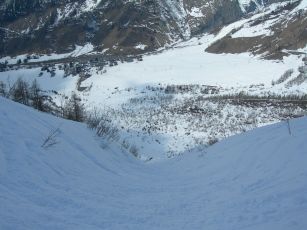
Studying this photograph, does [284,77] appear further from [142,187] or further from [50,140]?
[50,140]

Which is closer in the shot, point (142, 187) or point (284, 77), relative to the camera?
point (142, 187)

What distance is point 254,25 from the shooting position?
168m

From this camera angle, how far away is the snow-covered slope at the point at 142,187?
683 cm

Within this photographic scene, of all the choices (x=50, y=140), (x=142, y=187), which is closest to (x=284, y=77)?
(x=142, y=187)

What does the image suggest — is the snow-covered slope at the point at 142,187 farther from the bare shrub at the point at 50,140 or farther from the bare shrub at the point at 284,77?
the bare shrub at the point at 284,77

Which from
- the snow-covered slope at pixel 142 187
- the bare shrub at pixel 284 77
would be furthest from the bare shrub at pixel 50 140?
the bare shrub at pixel 284 77

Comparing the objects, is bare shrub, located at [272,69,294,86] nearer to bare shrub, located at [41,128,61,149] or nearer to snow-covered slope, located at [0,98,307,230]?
snow-covered slope, located at [0,98,307,230]

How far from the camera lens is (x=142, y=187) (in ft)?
37.2

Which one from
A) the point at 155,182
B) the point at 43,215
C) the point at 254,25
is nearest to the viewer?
the point at 43,215

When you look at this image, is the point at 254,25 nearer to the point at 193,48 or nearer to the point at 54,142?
the point at 193,48

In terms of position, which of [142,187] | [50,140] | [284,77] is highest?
[50,140]

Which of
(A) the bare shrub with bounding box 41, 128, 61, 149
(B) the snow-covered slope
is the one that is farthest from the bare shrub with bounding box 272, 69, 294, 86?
(A) the bare shrub with bounding box 41, 128, 61, 149

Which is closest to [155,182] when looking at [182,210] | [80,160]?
[80,160]

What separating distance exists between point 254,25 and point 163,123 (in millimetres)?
120657
